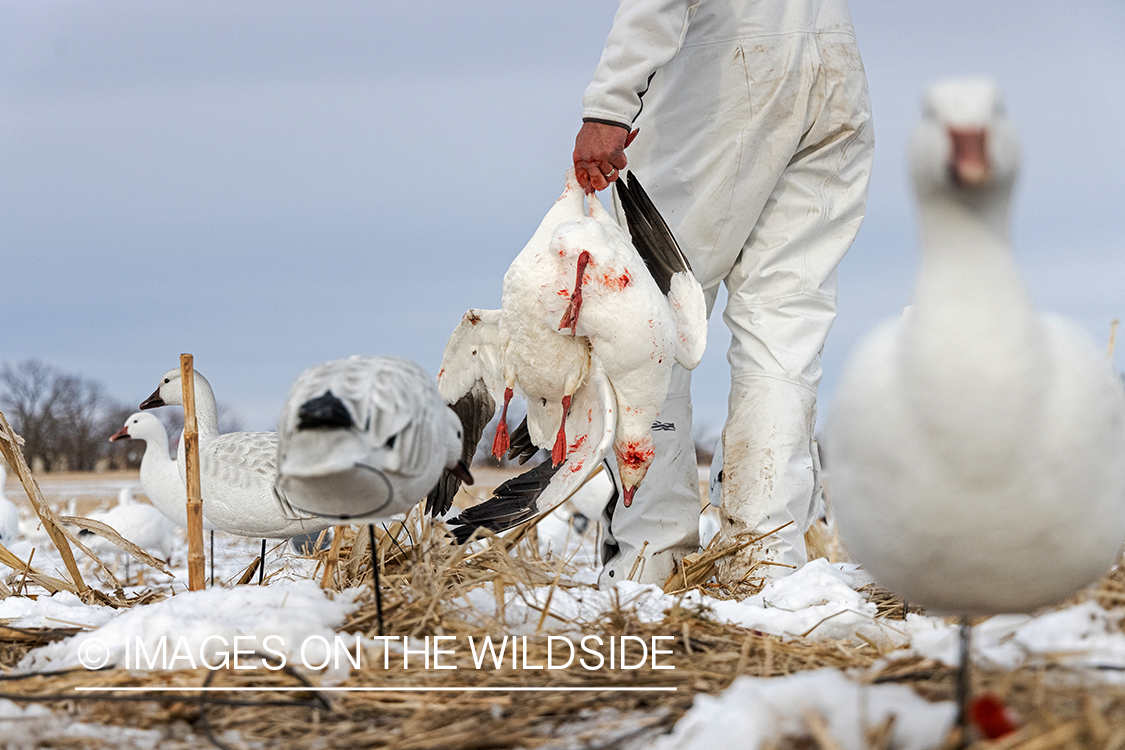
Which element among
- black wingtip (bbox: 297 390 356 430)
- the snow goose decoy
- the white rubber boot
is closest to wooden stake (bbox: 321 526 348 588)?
black wingtip (bbox: 297 390 356 430)

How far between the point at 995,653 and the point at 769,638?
60cm

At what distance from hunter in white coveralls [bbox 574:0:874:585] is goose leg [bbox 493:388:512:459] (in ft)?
2.33

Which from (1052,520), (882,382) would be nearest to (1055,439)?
(1052,520)

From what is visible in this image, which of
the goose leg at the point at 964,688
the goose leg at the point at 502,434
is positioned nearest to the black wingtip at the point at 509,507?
the goose leg at the point at 502,434

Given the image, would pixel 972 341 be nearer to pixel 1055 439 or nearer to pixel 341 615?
pixel 1055 439

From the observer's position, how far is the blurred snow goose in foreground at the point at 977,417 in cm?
157

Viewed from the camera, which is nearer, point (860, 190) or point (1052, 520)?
point (1052, 520)

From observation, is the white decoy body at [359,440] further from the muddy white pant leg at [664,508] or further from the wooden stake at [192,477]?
the muddy white pant leg at [664,508]

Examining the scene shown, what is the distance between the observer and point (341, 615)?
110 inches

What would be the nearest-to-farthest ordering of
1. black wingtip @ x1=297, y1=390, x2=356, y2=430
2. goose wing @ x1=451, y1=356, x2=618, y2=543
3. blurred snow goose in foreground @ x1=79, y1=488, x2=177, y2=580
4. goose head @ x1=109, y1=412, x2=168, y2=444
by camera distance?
black wingtip @ x1=297, y1=390, x2=356, y2=430 → goose wing @ x1=451, y1=356, x2=618, y2=543 → goose head @ x1=109, y1=412, x2=168, y2=444 → blurred snow goose in foreground @ x1=79, y1=488, x2=177, y2=580

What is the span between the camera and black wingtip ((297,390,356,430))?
232cm

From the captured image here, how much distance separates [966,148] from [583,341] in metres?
2.46

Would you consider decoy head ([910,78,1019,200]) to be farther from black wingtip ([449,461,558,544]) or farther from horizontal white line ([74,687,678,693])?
black wingtip ([449,461,558,544])

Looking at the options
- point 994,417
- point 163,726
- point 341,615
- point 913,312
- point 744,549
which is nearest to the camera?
point 994,417
